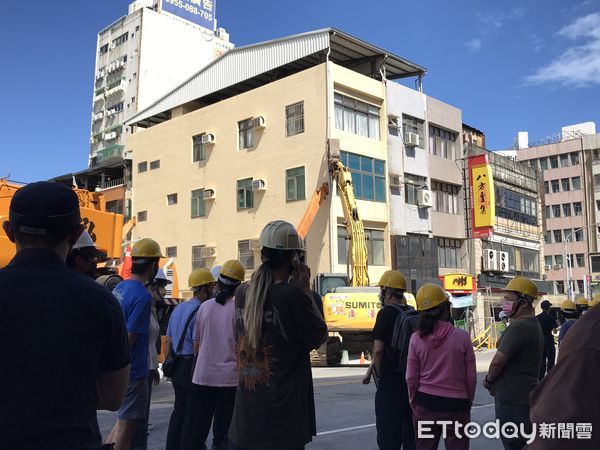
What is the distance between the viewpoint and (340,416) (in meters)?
8.91

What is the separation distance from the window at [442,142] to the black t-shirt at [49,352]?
31391mm

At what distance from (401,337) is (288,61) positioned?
26244 mm

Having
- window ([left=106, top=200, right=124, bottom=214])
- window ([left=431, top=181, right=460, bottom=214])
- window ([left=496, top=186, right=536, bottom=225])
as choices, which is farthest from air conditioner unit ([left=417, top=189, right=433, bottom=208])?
window ([left=106, top=200, right=124, bottom=214])

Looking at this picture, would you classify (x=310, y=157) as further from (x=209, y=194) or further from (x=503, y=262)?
(x=503, y=262)

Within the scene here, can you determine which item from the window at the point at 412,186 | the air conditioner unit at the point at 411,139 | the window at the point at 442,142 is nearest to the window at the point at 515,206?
the window at the point at 442,142

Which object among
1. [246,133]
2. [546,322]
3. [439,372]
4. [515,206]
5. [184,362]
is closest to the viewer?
[439,372]

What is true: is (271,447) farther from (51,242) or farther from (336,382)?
(336,382)

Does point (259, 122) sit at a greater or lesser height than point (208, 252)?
greater

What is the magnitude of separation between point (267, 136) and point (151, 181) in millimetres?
10267

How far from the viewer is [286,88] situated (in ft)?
94.3

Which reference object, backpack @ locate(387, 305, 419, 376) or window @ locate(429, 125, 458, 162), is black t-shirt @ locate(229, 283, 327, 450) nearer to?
backpack @ locate(387, 305, 419, 376)

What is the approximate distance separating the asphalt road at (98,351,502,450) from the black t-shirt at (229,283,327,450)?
150 inches

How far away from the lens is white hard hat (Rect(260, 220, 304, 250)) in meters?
3.37

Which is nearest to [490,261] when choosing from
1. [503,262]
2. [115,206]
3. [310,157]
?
[503,262]
